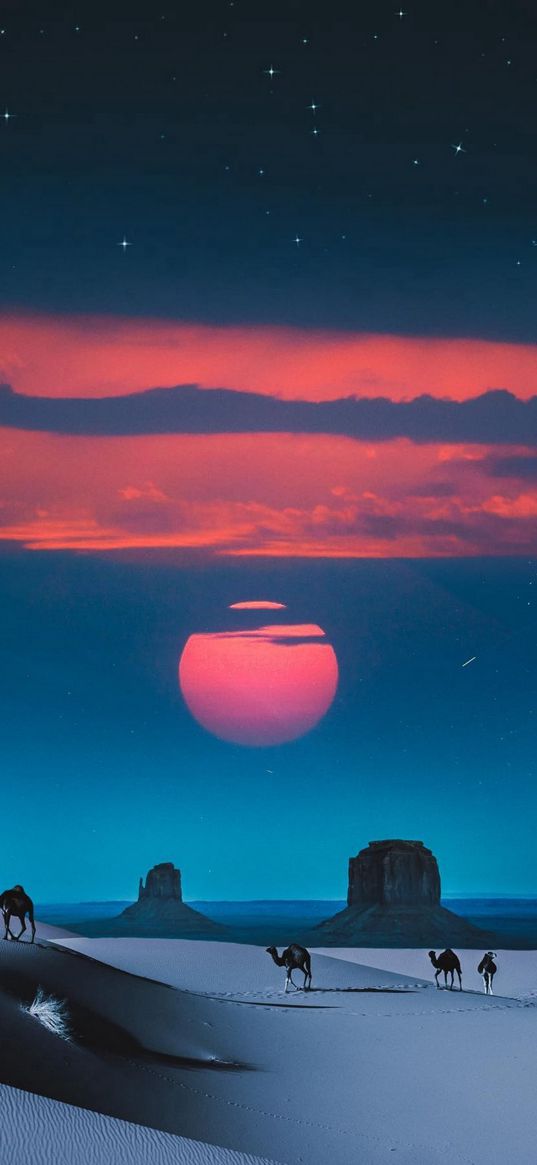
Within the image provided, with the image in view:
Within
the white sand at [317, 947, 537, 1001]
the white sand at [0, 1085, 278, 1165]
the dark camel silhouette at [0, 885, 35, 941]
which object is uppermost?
the dark camel silhouette at [0, 885, 35, 941]

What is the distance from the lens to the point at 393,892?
183625 millimetres

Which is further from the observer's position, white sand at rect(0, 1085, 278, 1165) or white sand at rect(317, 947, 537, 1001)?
white sand at rect(317, 947, 537, 1001)

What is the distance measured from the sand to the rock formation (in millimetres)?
146845

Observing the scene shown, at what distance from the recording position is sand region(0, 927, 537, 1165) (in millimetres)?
17766

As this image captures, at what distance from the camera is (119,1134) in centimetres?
1398

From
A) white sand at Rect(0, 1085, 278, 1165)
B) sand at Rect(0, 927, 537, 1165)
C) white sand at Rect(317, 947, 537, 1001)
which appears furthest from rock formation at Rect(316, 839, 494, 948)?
white sand at Rect(0, 1085, 278, 1165)

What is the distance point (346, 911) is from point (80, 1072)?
18365 cm

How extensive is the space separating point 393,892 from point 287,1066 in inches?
6413

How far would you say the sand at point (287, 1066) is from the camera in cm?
1777

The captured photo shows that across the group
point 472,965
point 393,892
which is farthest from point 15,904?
point 393,892

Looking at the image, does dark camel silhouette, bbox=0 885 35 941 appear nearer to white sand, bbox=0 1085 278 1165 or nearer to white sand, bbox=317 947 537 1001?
white sand, bbox=0 1085 278 1165

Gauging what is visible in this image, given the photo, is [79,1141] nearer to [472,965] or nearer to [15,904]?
[15,904]

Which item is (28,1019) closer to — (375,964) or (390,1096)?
(390,1096)

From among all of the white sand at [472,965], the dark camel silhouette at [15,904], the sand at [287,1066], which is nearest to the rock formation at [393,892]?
the white sand at [472,965]
